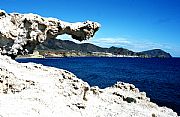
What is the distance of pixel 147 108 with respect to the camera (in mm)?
33406

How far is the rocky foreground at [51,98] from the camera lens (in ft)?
78.0

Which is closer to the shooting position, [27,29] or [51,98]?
[51,98]

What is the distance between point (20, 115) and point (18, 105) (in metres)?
1.67

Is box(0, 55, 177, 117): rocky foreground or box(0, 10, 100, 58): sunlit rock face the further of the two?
box(0, 10, 100, 58): sunlit rock face

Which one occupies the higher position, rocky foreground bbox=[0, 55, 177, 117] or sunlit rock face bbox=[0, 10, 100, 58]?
sunlit rock face bbox=[0, 10, 100, 58]

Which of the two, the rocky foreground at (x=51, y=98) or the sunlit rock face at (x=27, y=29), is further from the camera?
the sunlit rock face at (x=27, y=29)

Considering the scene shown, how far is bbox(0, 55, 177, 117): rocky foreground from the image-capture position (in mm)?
23766

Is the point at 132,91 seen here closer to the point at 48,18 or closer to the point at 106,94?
the point at 106,94

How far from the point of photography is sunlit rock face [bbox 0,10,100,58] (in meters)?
32.9

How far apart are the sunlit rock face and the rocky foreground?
276 cm

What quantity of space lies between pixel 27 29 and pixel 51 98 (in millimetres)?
10506

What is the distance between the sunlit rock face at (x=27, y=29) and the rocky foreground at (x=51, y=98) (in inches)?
109

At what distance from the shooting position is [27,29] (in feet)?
109

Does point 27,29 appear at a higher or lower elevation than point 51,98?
higher
